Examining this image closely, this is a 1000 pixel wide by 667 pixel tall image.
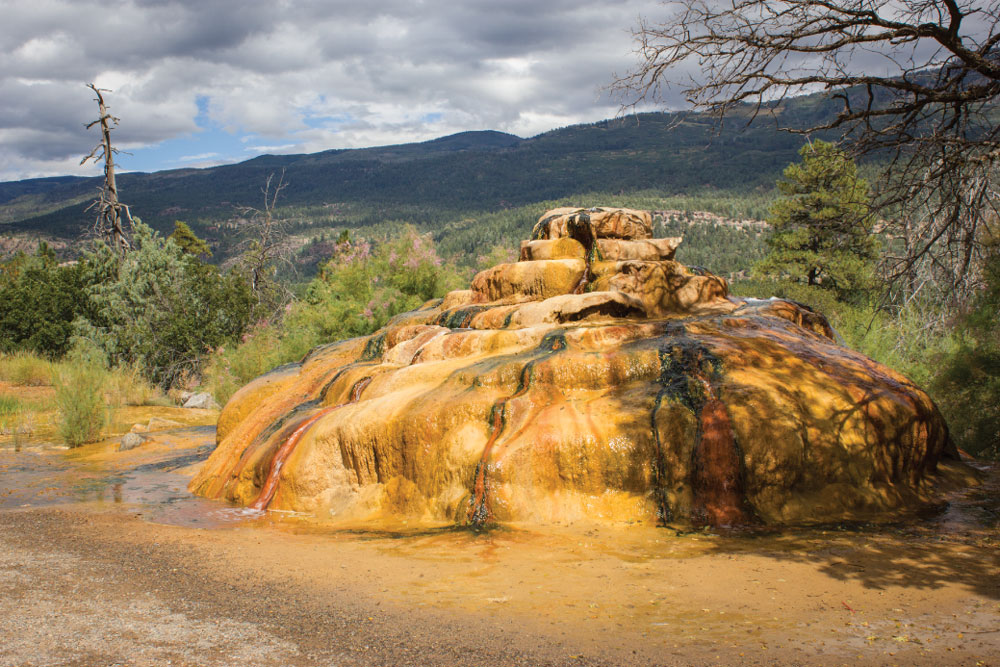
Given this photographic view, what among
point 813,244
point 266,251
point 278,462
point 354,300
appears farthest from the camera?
point 813,244

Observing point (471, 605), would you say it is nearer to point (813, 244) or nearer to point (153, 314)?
point (153, 314)

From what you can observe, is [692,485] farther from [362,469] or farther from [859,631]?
[362,469]

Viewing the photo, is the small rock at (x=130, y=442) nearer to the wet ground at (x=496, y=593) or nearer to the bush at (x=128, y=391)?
the bush at (x=128, y=391)

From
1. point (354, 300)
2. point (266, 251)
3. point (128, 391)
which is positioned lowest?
point (128, 391)

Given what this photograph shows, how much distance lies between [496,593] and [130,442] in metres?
10.3

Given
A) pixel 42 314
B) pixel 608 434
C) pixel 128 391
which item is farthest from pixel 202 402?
pixel 608 434

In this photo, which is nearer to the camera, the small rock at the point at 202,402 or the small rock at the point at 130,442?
the small rock at the point at 130,442

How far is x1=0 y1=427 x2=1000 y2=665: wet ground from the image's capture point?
3.82 m

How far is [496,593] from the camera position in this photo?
4.83m

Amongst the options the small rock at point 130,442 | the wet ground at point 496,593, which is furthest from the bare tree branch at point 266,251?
the wet ground at point 496,593

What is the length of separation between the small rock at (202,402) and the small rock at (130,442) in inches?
240

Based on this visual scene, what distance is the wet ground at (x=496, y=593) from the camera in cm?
382

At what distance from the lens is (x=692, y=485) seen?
6.83m

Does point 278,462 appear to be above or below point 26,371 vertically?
above
